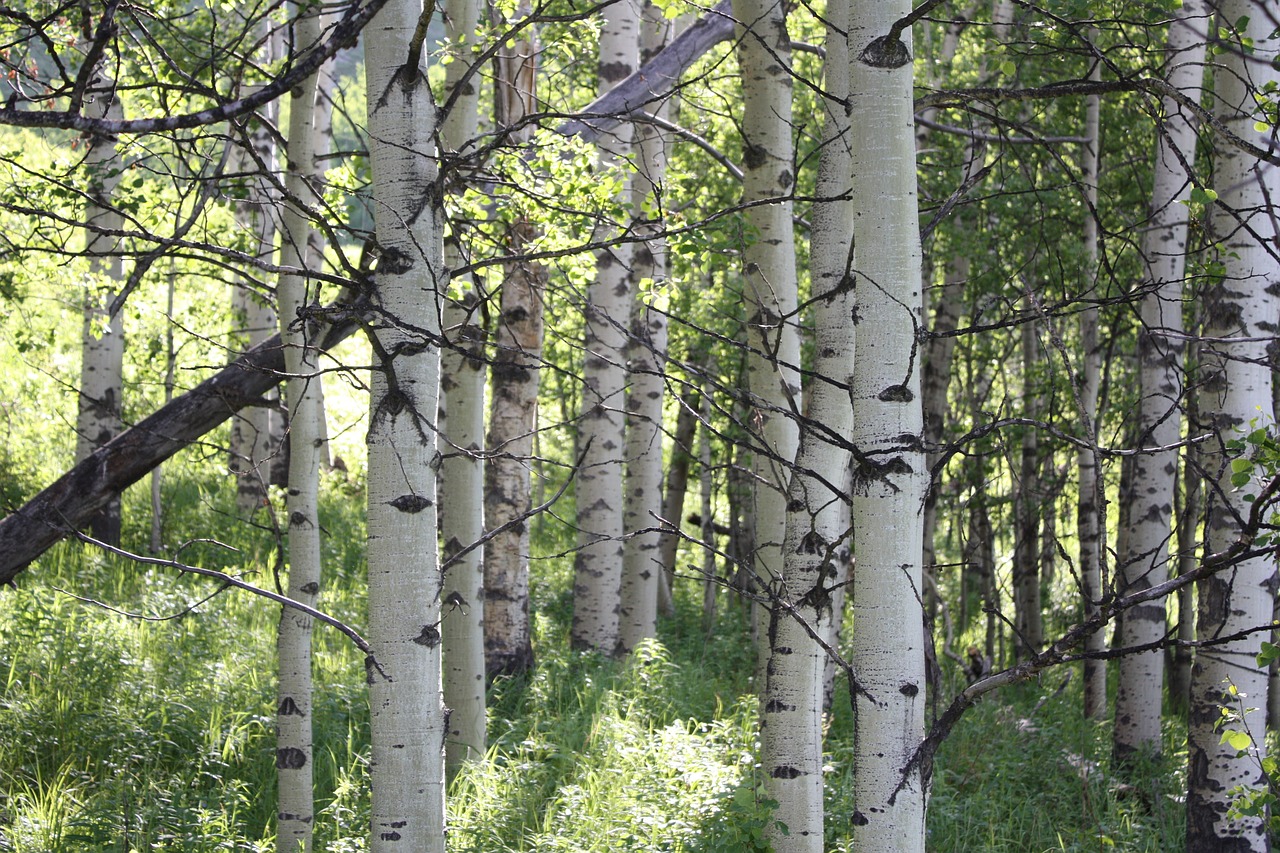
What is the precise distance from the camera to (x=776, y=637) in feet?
11.5

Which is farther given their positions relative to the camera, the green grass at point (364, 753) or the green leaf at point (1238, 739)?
the green grass at point (364, 753)

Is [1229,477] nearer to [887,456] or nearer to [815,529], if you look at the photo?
[815,529]

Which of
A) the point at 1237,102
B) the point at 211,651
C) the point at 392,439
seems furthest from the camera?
the point at 211,651

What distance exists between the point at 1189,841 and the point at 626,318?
5.32 meters

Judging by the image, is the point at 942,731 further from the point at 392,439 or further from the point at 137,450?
the point at 137,450

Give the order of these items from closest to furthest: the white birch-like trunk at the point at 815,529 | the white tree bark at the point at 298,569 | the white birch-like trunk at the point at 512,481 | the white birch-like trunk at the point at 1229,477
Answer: the white birch-like trunk at the point at 815,529 < the white tree bark at the point at 298,569 < the white birch-like trunk at the point at 1229,477 < the white birch-like trunk at the point at 512,481

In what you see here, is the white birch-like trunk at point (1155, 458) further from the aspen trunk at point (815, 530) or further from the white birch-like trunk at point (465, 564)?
the white birch-like trunk at point (465, 564)

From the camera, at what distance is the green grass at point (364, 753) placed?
15.9ft

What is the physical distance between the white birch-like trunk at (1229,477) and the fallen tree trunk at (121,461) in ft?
14.5

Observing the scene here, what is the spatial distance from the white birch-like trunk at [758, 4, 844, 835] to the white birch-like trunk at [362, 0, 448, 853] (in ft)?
3.94

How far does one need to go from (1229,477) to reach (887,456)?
3537 mm

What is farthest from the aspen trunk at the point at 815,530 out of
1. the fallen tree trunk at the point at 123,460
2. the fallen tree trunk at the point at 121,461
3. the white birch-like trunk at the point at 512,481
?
the white birch-like trunk at the point at 512,481

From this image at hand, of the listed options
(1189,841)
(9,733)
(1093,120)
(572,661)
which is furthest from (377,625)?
(1093,120)

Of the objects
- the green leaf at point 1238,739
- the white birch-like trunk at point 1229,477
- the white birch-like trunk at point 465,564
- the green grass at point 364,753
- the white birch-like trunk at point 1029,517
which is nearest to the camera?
the green leaf at point 1238,739
